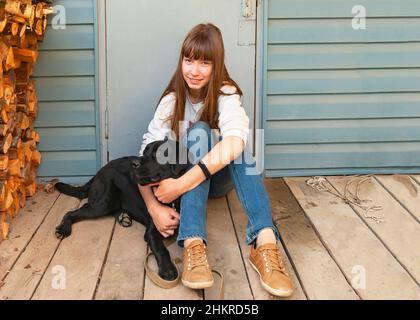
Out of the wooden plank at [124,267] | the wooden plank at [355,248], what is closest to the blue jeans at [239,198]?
the wooden plank at [124,267]

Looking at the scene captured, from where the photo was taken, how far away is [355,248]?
8.64 ft

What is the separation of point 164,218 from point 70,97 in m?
1.09

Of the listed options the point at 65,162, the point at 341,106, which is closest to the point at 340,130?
the point at 341,106

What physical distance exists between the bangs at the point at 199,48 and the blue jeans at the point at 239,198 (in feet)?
1.05

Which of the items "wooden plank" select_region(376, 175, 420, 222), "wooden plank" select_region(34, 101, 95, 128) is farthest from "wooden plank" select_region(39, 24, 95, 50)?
"wooden plank" select_region(376, 175, 420, 222)

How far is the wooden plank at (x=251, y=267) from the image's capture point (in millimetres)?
2254

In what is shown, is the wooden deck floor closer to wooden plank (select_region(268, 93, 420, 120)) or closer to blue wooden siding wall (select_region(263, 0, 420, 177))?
blue wooden siding wall (select_region(263, 0, 420, 177))

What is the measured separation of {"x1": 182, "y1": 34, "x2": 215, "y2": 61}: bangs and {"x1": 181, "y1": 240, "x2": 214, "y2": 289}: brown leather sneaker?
851 mm

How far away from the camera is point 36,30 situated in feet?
9.39

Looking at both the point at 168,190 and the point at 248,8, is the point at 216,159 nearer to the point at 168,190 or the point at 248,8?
the point at 168,190

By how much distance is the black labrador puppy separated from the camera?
2.55m

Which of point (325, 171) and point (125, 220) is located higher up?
point (325, 171)

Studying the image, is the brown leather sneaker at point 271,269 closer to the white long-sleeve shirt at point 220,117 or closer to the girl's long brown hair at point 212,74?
the white long-sleeve shirt at point 220,117

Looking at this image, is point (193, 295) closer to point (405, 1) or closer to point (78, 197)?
point (78, 197)
